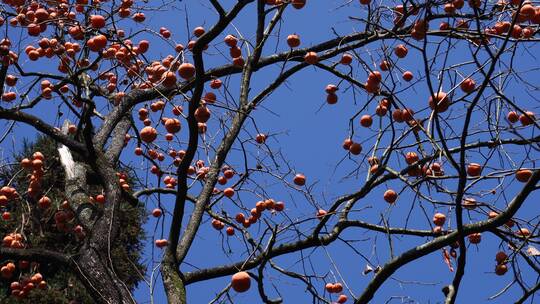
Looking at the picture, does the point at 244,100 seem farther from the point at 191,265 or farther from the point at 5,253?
the point at 5,253

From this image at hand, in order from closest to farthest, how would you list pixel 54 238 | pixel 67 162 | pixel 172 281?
1. pixel 172 281
2. pixel 67 162
3. pixel 54 238

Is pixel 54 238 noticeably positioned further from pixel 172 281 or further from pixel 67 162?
pixel 172 281

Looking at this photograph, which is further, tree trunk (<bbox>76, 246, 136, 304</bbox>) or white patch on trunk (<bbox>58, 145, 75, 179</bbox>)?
white patch on trunk (<bbox>58, 145, 75, 179</bbox>)

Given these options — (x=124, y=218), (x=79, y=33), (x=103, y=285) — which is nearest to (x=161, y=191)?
(x=79, y=33)

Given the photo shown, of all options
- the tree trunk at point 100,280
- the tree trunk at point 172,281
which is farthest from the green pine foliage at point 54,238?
the tree trunk at point 172,281

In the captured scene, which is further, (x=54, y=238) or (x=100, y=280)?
(x=54, y=238)

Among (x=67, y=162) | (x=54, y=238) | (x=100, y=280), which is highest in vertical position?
(x=54, y=238)

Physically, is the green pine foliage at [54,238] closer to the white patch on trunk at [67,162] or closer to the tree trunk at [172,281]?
the white patch on trunk at [67,162]

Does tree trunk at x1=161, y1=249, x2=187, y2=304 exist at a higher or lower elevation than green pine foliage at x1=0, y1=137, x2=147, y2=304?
lower

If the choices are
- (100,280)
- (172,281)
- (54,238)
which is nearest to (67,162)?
(100,280)

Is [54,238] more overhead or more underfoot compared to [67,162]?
more overhead

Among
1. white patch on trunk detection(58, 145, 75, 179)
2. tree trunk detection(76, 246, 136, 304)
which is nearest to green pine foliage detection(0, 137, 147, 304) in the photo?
white patch on trunk detection(58, 145, 75, 179)

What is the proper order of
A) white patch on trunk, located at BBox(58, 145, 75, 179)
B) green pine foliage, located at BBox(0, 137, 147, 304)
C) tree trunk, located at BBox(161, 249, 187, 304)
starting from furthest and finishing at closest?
green pine foliage, located at BBox(0, 137, 147, 304) < white patch on trunk, located at BBox(58, 145, 75, 179) < tree trunk, located at BBox(161, 249, 187, 304)

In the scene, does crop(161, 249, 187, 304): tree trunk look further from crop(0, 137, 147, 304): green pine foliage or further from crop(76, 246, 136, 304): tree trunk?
crop(0, 137, 147, 304): green pine foliage
